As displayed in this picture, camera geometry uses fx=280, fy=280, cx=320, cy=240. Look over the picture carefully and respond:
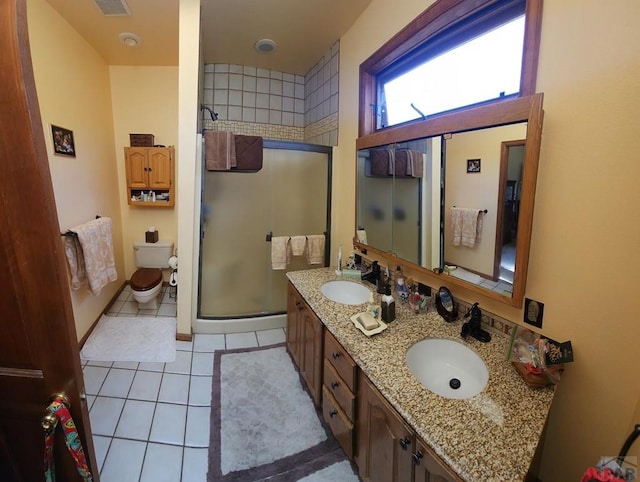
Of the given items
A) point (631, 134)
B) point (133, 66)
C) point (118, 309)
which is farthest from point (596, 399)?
point (133, 66)

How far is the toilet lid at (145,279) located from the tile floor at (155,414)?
791 millimetres

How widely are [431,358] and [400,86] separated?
5.69ft

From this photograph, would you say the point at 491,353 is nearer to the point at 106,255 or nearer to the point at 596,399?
the point at 596,399

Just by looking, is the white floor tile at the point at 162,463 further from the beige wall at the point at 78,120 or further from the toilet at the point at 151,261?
the toilet at the point at 151,261

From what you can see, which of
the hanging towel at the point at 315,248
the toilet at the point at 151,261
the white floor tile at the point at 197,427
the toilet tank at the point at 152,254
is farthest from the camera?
the toilet tank at the point at 152,254

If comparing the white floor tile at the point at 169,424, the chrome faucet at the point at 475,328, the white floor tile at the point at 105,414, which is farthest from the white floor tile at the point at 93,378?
the chrome faucet at the point at 475,328

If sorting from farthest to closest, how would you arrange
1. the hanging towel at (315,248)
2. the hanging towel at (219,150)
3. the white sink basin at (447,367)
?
the hanging towel at (315,248)
the hanging towel at (219,150)
the white sink basin at (447,367)

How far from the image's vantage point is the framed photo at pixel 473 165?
51.0 inches

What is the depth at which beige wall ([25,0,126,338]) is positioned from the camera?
6.65ft

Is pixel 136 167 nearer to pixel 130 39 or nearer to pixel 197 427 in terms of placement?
pixel 130 39

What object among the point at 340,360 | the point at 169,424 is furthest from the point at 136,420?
the point at 340,360

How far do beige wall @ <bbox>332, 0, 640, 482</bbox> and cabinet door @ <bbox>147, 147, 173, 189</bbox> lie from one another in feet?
10.8

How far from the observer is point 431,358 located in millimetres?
1275

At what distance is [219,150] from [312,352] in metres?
1.69
